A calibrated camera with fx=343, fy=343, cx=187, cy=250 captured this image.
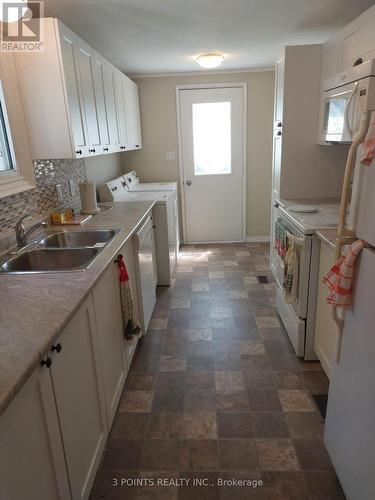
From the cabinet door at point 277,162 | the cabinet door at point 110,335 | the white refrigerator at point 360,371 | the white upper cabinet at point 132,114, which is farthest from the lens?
the white upper cabinet at point 132,114

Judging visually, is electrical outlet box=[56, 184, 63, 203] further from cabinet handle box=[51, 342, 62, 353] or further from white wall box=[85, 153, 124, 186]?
cabinet handle box=[51, 342, 62, 353]

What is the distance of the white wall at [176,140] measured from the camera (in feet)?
14.7

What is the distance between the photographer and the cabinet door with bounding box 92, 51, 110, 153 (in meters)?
2.68

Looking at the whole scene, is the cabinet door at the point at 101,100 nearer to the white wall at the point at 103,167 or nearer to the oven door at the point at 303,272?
the white wall at the point at 103,167

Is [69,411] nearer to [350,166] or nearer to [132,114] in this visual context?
[350,166]

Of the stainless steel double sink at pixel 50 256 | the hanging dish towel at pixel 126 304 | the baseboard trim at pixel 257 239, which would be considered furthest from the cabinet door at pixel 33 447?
the baseboard trim at pixel 257 239

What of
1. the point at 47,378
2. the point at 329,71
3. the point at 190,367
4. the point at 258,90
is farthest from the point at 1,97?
the point at 258,90

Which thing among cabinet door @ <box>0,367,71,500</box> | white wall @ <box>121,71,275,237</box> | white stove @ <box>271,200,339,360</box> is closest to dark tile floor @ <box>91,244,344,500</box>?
white stove @ <box>271,200,339,360</box>

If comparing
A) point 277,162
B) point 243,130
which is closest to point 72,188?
point 277,162

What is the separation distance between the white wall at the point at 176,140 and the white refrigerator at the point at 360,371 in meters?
3.60

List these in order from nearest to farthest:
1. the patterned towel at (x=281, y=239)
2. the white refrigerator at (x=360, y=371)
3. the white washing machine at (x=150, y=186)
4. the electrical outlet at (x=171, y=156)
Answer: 1. the white refrigerator at (x=360, y=371)
2. the patterned towel at (x=281, y=239)
3. the white washing machine at (x=150, y=186)
4. the electrical outlet at (x=171, y=156)

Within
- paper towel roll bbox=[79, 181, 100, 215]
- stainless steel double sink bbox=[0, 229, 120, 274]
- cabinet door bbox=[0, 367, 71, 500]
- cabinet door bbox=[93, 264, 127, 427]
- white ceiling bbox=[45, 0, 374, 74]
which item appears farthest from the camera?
paper towel roll bbox=[79, 181, 100, 215]

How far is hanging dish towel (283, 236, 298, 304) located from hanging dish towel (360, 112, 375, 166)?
3.67 feet

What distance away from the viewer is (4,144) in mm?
2037
